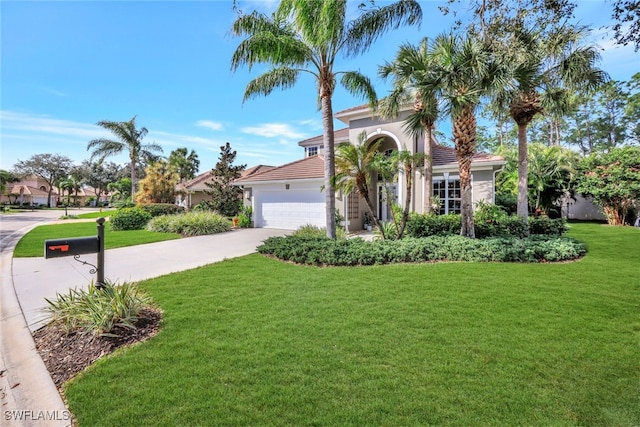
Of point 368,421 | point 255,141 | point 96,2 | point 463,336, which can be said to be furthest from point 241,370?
point 255,141

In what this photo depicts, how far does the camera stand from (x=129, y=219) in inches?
772

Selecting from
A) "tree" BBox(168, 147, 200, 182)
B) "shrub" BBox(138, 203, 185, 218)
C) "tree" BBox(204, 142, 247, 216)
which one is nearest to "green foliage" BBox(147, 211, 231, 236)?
"tree" BBox(204, 142, 247, 216)

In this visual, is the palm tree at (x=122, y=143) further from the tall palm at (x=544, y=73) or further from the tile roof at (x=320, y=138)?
the tall palm at (x=544, y=73)

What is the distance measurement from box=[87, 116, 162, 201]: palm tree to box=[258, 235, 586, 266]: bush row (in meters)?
27.0

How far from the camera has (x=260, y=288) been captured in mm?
6469

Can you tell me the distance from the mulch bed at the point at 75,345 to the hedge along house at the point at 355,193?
36.0 ft

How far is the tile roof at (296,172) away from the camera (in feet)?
56.6

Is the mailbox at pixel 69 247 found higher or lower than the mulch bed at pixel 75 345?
higher

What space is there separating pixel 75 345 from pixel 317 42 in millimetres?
9595

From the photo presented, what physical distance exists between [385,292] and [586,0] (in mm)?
8316

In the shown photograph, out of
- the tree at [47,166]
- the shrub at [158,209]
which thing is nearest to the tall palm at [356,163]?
the shrub at [158,209]

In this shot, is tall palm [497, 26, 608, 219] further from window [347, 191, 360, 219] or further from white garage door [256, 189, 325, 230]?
white garage door [256, 189, 325, 230]

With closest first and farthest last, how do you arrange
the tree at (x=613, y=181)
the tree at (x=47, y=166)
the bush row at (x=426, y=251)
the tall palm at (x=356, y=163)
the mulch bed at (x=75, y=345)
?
the mulch bed at (x=75, y=345) → the bush row at (x=426, y=251) → the tall palm at (x=356, y=163) → the tree at (x=613, y=181) → the tree at (x=47, y=166)

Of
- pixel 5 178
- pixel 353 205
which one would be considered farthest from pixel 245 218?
pixel 5 178
